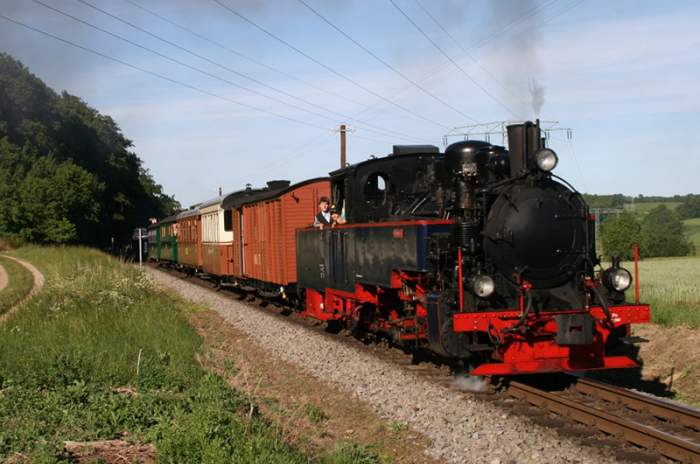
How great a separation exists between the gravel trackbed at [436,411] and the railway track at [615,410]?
301mm

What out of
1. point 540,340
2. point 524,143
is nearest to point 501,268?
point 540,340

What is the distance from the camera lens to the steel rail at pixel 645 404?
21.3 ft

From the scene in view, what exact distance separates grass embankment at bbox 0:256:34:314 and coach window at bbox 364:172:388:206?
8144 millimetres

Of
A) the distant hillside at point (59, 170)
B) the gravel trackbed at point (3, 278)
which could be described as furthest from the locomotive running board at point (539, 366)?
the distant hillside at point (59, 170)

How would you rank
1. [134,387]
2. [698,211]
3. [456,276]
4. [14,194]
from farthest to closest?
[698,211], [14,194], [456,276], [134,387]

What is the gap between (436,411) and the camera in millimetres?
7266

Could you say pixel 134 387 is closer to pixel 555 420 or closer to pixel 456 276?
pixel 456 276

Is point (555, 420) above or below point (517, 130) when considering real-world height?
below

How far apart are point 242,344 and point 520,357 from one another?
5457mm

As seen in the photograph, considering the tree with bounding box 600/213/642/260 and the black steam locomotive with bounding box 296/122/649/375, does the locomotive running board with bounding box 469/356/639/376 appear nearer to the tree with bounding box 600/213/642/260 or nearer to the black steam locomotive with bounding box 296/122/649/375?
the black steam locomotive with bounding box 296/122/649/375

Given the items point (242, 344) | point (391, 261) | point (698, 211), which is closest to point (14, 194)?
point (242, 344)

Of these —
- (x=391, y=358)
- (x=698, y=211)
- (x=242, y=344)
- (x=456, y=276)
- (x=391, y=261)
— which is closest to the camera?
(x=456, y=276)

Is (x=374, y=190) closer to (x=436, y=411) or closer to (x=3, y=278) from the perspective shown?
(x=436, y=411)

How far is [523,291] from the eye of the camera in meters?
7.80
